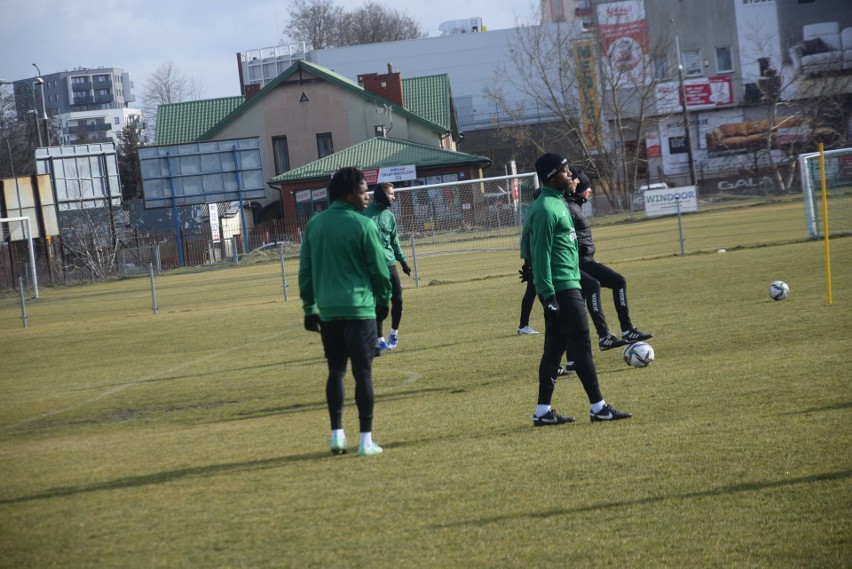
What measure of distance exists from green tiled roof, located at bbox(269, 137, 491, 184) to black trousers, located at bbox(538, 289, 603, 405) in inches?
1882

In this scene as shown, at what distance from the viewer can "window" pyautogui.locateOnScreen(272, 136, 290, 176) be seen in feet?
205

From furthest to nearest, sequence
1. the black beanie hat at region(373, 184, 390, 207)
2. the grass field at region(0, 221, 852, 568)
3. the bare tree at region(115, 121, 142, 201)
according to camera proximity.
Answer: the bare tree at region(115, 121, 142, 201)
the black beanie hat at region(373, 184, 390, 207)
the grass field at region(0, 221, 852, 568)

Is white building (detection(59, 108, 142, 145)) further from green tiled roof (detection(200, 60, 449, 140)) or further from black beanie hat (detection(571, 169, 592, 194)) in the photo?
black beanie hat (detection(571, 169, 592, 194))

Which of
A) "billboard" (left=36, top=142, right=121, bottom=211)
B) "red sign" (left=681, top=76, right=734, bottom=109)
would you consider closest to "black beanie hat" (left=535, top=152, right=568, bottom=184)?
"billboard" (left=36, top=142, right=121, bottom=211)

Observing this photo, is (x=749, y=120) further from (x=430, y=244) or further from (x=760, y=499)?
(x=760, y=499)

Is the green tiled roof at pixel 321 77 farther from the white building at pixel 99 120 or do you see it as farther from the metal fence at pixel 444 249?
the white building at pixel 99 120

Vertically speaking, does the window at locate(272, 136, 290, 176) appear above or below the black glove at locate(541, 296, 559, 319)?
above

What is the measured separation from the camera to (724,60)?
207ft

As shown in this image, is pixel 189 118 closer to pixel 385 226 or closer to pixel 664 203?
pixel 664 203

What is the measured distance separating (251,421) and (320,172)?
47.9 m

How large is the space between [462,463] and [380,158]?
50.6 m

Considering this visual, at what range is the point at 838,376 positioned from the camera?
27.5 ft

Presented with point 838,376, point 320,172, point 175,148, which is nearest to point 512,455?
point 838,376

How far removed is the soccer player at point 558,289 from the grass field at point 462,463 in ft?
0.91
